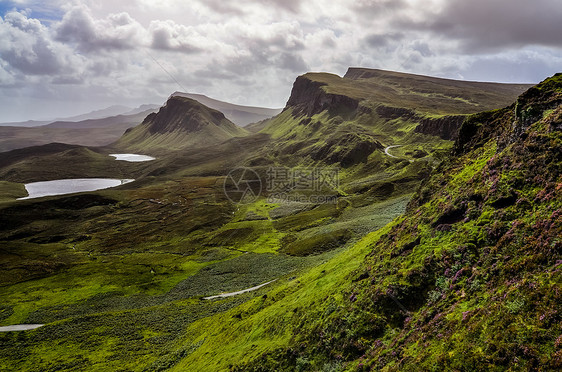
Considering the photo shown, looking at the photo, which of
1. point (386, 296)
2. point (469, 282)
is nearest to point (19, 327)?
point (386, 296)

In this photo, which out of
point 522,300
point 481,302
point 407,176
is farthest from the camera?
point 407,176

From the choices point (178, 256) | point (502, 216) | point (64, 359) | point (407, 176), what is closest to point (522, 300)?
point (502, 216)

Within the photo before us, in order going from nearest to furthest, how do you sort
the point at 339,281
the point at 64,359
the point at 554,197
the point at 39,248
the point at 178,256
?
1. the point at 554,197
2. the point at 339,281
3. the point at 64,359
4. the point at 178,256
5. the point at 39,248

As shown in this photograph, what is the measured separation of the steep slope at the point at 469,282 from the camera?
14891 millimetres

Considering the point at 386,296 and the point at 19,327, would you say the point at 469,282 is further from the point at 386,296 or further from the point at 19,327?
the point at 19,327

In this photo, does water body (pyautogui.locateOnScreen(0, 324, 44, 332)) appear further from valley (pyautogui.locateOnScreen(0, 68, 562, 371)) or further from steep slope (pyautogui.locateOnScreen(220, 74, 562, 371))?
steep slope (pyautogui.locateOnScreen(220, 74, 562, 371))

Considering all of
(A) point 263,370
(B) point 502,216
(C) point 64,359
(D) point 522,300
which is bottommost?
(C) point 64,359

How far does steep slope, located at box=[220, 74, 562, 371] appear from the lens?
1489 centimetres

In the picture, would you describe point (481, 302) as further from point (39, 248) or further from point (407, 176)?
point (39, 248)

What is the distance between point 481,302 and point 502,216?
7.92 metres

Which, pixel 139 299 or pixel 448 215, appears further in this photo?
pixel 139 299

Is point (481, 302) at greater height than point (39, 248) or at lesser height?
greater

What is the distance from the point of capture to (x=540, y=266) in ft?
53.3

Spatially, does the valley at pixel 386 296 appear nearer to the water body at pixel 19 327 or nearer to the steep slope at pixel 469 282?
the steep slope at pixel 469 282
